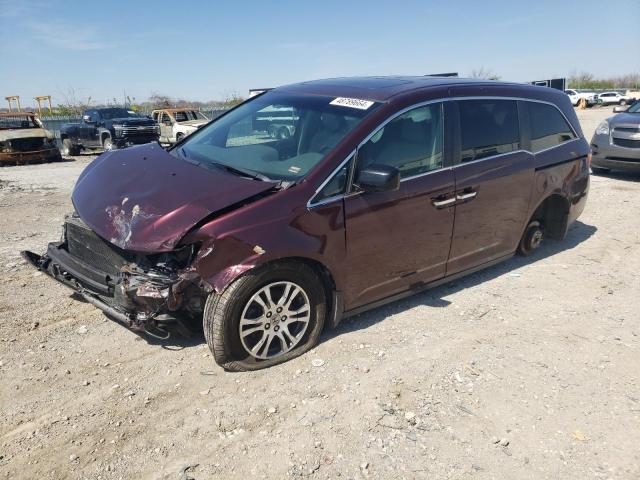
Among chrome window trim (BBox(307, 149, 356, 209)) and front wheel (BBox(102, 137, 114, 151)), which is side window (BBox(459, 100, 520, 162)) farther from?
front wheel (BBox(102, 137, 114, 151))

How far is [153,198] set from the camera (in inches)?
131

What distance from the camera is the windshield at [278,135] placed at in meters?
3.66

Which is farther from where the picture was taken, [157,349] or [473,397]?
[157,349]

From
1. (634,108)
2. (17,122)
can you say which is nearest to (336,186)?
(634,108)

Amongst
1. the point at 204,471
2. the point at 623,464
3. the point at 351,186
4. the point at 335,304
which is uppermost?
the point at 351,186

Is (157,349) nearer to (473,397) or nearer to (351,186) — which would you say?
(351,186)

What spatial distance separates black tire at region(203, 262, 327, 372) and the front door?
0.36 meters

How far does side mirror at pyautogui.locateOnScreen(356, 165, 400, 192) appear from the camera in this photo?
3.41 meters

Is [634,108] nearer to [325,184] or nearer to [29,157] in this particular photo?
[325,184]

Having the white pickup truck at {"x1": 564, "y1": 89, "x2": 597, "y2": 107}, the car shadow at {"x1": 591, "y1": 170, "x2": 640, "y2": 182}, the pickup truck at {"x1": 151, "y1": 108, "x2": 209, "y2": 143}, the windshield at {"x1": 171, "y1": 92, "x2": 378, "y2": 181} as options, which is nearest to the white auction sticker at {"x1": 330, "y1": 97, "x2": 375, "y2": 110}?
the windshield at {"x1": 171, "y1": 92, "x2": 378, "y2": 181}

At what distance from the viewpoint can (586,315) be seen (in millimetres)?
4410

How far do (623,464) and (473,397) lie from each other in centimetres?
87

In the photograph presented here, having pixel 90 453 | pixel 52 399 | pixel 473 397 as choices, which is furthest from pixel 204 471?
pixel 473 397

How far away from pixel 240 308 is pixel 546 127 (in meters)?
3.79
